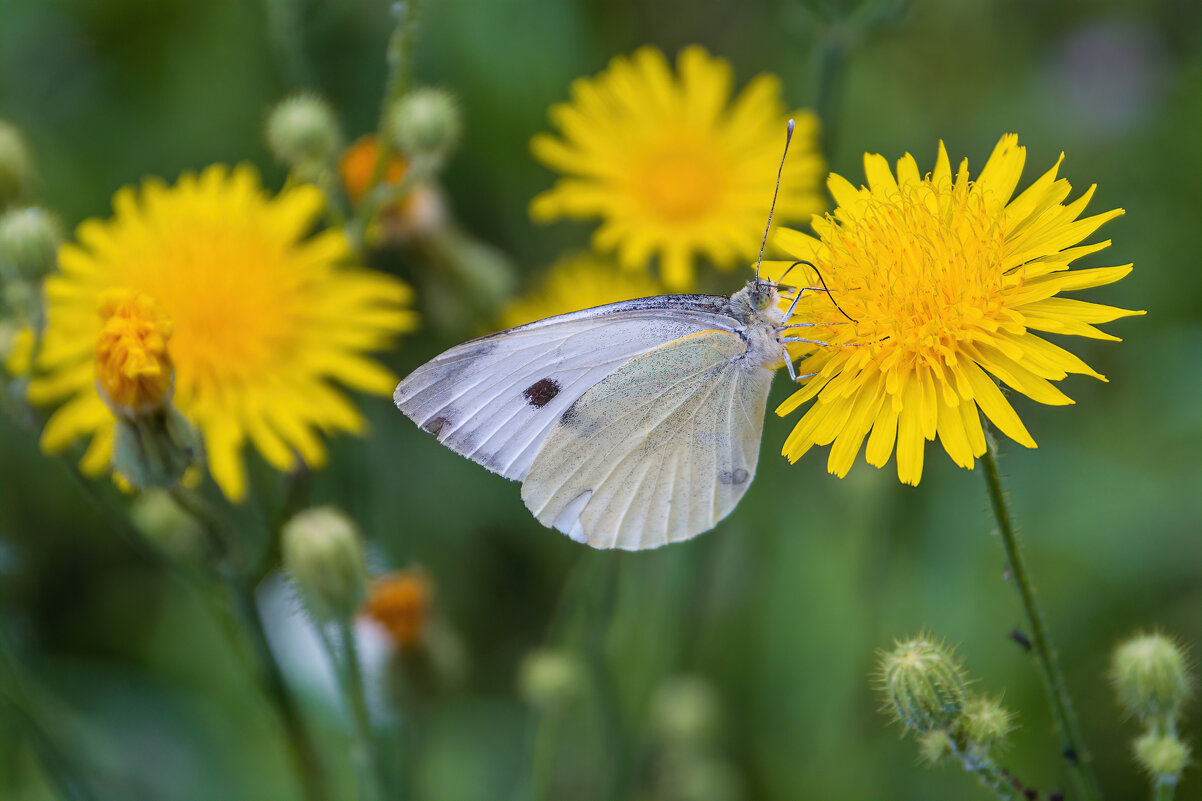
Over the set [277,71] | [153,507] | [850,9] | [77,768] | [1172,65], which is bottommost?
[77,768]

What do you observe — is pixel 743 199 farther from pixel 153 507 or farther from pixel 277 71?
pixel 277 71

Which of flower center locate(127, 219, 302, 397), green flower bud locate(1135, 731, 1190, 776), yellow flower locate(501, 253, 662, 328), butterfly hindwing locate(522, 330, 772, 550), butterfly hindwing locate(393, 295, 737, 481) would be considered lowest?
green flower bud locate(1135, 731, 1190, 776)

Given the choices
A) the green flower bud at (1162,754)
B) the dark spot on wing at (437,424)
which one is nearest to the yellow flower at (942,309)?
the green flower bud at (1162,754)

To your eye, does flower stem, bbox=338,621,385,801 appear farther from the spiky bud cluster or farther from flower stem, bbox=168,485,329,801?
the spiky bud cluster

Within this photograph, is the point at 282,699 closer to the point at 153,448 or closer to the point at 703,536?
the point at 153,448

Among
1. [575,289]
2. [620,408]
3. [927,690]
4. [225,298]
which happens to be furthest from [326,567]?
[575,289]

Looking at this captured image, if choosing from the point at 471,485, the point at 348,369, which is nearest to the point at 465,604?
the point at 471,485

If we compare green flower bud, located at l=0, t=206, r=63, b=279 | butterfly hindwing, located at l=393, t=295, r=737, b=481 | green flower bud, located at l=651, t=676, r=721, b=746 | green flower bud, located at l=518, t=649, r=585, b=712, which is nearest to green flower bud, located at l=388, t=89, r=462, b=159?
butterfly hindwing, located at l=393, t=295, r=737, b=481
